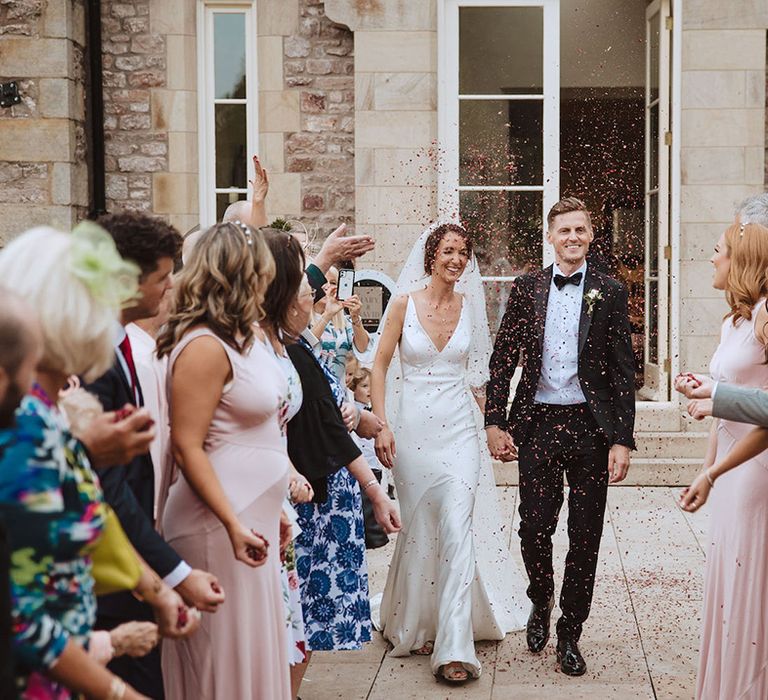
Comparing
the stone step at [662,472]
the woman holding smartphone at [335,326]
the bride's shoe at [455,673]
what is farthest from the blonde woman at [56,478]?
the stone step at [662,472]

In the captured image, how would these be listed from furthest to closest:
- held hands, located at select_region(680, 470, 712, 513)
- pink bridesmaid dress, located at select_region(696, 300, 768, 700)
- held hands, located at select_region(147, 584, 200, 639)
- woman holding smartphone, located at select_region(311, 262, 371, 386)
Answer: woman holding smartphone, located at select_region(311, 262, 371, 386) < pink bridesmaid dress, located at select_region(696, 300, 768, 700) < held hands, located at select_region(680, 470, 712, 513) < held hands, located at select_region(147, 584, 200, 639)

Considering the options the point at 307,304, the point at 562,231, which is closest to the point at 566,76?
the point at 562,231

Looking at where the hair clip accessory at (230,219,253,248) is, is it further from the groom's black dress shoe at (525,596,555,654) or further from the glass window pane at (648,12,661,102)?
the glass window pane at (648,12,661,102)

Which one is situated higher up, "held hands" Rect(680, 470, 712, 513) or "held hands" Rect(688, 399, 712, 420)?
"held hands" Rect(688, 399, 712, 420)

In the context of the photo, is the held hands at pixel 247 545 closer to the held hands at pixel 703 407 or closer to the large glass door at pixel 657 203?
the held hands at pixel 703 407

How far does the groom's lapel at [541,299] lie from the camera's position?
18.1 feet

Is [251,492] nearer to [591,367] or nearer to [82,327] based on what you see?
[82,327]

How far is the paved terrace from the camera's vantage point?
5055mm

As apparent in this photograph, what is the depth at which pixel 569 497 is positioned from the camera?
17.8ft

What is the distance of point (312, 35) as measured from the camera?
403 inches

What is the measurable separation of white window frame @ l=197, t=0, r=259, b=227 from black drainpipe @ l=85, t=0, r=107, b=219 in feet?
2.70

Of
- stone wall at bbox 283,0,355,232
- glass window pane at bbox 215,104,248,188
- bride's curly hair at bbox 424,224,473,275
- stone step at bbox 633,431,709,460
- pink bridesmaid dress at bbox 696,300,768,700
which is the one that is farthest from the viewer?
glass window pane at bbox 215,104,248,188

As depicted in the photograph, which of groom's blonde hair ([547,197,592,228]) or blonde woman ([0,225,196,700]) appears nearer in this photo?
blonde woman ([0,225,196,700])

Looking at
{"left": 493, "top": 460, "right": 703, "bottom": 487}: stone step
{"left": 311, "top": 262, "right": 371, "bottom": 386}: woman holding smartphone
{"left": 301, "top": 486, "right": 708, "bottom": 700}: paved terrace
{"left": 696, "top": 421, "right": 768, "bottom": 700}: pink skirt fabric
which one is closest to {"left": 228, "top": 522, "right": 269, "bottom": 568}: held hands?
{"left": 696, "top": 421, "right": 768, "bottom": 700}: pink skirt fabric
